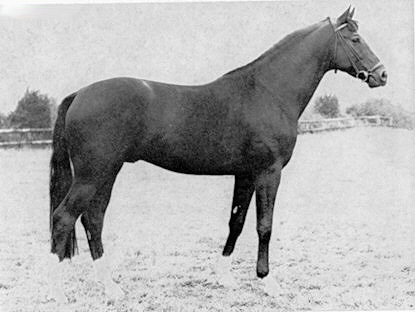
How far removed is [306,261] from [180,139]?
1.75 meters

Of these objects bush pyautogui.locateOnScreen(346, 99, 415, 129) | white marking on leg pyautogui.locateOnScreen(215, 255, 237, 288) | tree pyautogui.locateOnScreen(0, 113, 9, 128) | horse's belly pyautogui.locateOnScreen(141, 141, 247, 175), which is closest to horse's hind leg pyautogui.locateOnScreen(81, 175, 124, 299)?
horse's belly pyautogui.locateOnScreen(141, 141, 247, 175)

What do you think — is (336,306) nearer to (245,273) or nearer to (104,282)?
(245,273)

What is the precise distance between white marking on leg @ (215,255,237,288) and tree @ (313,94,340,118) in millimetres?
1828

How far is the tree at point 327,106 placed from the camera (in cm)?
542

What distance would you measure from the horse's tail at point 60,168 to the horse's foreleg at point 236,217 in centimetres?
125

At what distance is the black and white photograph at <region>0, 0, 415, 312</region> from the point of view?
4.19 m

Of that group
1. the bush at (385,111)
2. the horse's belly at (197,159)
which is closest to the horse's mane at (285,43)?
the horse's belly at (197,159)

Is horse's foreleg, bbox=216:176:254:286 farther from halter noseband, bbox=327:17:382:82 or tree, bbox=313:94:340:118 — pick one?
tree, bbox=313:94:340:118

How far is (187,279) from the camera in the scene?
15.2 feet

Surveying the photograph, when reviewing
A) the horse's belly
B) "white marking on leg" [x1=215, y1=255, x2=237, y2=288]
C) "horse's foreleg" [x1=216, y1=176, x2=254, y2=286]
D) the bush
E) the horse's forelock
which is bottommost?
"white marking on leg" [x1=215, y1=255, x2=237, y2=288]

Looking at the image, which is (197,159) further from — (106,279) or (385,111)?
(385,111)

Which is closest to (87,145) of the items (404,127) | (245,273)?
(245,273)

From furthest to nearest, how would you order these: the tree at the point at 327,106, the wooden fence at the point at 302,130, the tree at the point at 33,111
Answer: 1. the tree at the point at 327,106
2. the wooden fence at the point at 302,130
3. the tree at the point at 33,111

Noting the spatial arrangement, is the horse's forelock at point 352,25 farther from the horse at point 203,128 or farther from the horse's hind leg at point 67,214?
the horse's hind leg at point 67,214
